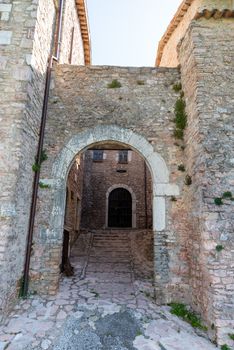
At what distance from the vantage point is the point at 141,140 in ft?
18.0

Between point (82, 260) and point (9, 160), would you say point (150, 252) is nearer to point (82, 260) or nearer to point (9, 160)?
point (82, 260)

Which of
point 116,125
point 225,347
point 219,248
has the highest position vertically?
point 116,125

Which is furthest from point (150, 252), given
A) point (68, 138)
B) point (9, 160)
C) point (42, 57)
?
point (42, 57)

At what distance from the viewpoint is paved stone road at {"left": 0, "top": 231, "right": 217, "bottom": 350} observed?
3482 millimetres

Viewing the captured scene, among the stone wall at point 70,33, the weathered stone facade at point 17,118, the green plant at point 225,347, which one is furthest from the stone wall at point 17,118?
the green plant at point 225,347

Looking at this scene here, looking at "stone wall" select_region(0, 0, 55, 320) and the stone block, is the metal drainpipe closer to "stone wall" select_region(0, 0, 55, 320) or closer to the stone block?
"stone wall" select_region(0, 0, 55, 320)

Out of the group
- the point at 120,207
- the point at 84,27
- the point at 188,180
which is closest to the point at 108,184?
the point at 120,207

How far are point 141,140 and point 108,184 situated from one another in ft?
27.5

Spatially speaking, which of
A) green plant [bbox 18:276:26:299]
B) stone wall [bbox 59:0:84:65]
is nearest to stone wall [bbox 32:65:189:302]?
green plant [bbox 18:276:26:299]

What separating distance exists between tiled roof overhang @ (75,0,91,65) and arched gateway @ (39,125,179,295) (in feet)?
18.4

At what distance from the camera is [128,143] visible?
5.48 metres

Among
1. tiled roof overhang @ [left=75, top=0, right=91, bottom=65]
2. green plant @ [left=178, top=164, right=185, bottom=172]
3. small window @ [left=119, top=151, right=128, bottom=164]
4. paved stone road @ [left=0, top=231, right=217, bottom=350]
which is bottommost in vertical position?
paved stone road @ [left=0, top=231, right=217, bottom=350]

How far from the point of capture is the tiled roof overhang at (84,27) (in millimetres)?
8320

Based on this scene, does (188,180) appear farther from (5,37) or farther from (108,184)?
(108,184)
